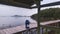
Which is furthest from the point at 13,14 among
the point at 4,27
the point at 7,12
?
the point at 4,27

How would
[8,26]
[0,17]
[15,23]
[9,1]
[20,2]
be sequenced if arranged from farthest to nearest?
1. [15,23]
2. [8,26]
3. [0,17]
4. [20,2]
5. [9,1]

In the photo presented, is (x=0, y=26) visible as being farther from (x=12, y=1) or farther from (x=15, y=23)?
(x=12, y=1)

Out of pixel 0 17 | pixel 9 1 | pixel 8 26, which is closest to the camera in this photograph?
pixel 9 1

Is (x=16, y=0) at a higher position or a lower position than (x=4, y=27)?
higher

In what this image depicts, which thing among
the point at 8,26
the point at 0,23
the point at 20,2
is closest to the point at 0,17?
the point at 0,23

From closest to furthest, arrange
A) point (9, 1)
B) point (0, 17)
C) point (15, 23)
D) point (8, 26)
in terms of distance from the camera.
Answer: point (9, 1) → point (0, 17) → point (8, 26) → point (15, 23)

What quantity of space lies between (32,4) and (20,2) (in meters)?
0.23

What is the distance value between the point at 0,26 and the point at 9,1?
2688 mm

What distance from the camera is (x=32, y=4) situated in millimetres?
2242

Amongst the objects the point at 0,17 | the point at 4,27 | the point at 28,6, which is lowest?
the point at 4,27

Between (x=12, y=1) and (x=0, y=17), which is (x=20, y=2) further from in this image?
(x=0, y=17)

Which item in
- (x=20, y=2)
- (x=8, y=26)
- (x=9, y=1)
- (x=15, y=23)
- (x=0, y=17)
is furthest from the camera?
(x=15, y=23)

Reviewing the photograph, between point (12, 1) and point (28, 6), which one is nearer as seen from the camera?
point (12, 1)

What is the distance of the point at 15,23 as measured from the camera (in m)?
5.40
